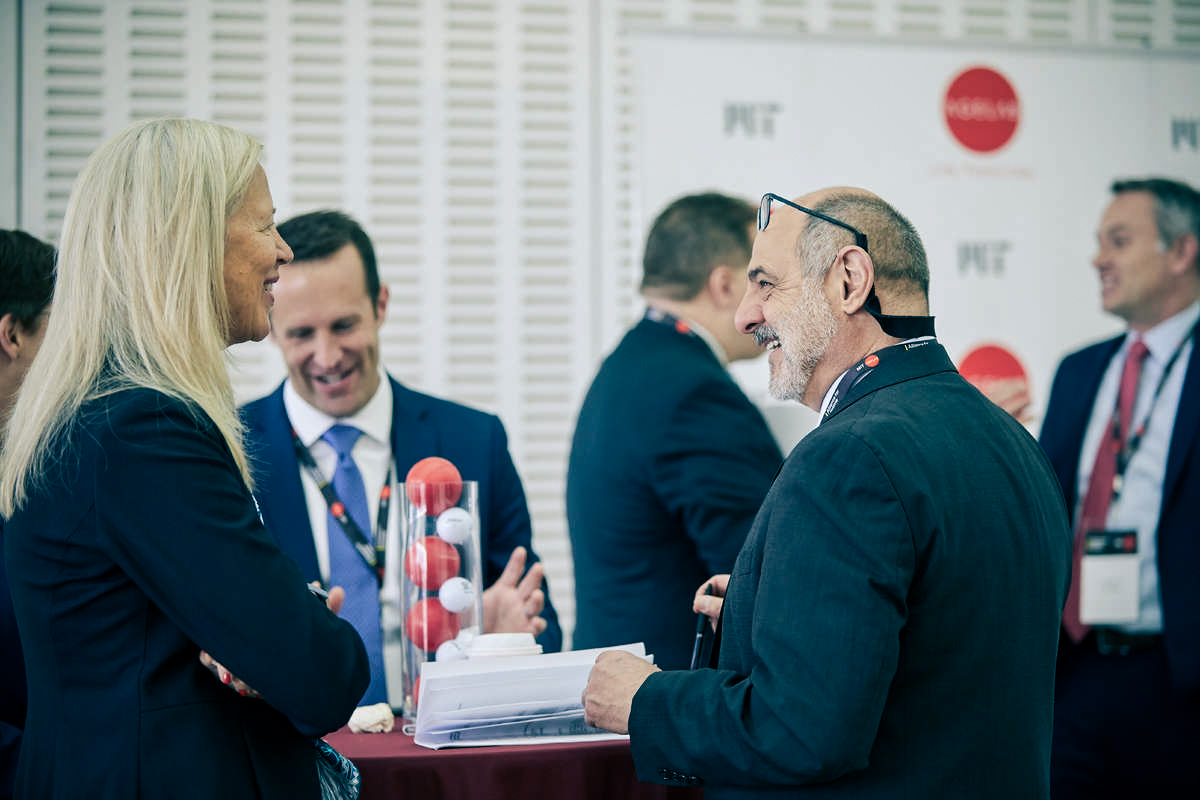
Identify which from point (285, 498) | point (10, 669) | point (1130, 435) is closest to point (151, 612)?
point (10, 669)

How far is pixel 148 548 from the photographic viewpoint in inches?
51.2

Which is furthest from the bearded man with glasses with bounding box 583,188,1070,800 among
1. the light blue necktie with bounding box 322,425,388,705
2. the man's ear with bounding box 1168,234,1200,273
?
the man's ear with bounding box 1168,234,1200,273

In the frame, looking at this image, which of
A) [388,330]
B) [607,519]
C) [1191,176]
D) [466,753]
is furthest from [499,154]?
[466,753]

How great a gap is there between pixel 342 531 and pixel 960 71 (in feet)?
10.1

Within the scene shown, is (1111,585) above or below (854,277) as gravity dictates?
below

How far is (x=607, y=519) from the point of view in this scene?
2803mm

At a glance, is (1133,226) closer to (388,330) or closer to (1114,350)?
(1114,350)

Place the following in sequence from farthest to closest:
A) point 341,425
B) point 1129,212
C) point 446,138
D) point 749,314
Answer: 1. point 446,138
2. point 1129,212
3. point 341,425
4. point 749,314

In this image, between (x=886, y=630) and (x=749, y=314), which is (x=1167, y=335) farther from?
(x=886, y=630)

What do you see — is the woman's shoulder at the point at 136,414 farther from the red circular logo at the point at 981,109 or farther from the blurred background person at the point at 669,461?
the red circular logo at the point at 981,109

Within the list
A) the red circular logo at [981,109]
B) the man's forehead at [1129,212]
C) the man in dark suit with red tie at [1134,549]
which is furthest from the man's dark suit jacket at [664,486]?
the red circular logo at [981,109]

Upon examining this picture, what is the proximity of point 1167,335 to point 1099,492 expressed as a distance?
22.3 inches

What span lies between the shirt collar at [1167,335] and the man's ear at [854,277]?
2.20 metres

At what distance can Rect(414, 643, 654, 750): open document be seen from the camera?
1.67m
